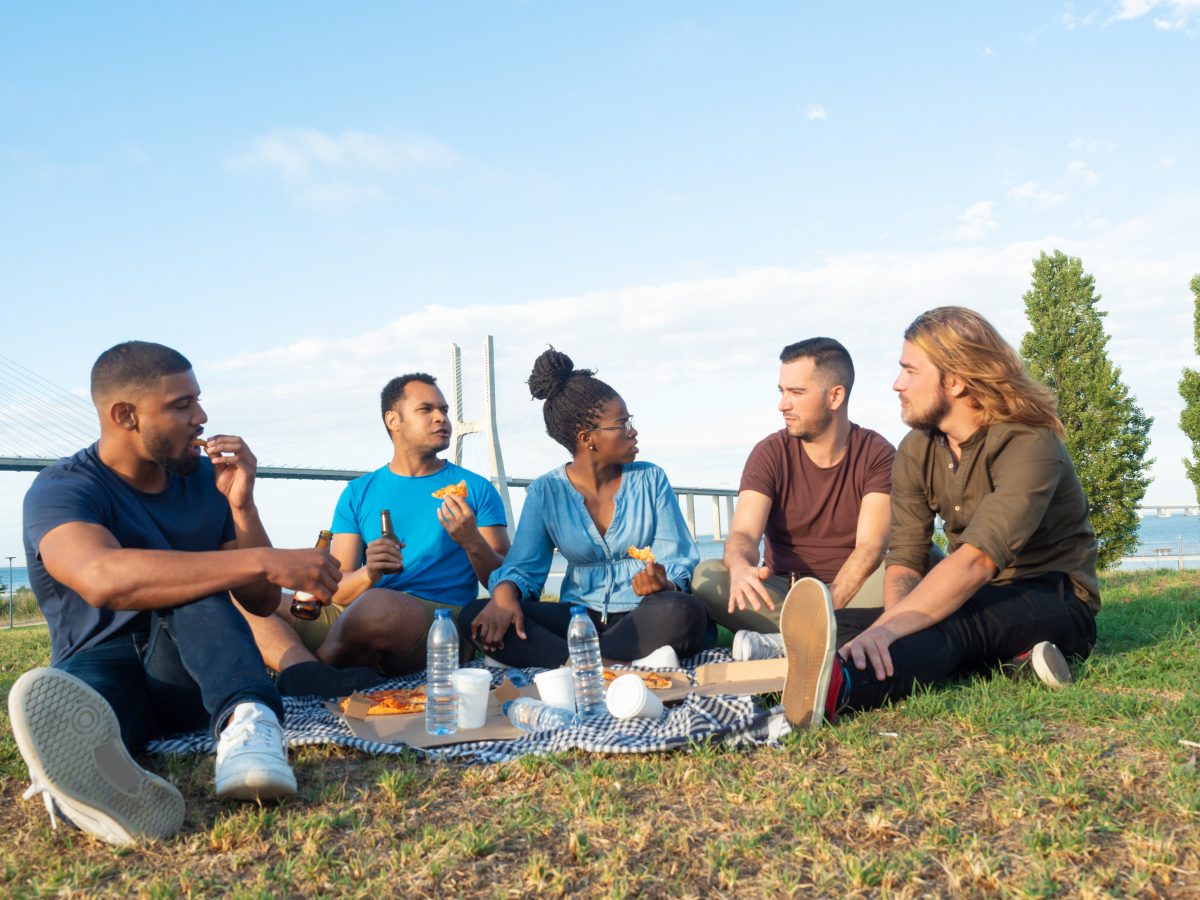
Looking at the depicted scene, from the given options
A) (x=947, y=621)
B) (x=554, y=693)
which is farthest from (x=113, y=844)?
(x=947, y=621)

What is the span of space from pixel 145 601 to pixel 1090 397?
720 inches

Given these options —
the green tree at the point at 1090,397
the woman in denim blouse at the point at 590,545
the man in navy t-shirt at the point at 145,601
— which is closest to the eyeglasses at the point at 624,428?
the woman in denim blouse at the point at 590,545

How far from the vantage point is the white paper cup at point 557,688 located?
3.03m

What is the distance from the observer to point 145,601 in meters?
2.40

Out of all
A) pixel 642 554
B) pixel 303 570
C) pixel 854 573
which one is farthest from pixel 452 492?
pixel 303 570

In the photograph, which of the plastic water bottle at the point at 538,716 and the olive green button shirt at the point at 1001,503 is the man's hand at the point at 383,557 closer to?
the plastic water bottle at the point at 538,716

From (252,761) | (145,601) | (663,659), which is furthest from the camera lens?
(663,659)

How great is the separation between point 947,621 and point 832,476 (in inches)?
51.1

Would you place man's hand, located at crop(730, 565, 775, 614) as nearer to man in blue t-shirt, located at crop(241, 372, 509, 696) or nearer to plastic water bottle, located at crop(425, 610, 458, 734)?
plastic water bottle, located at crop(425, 610, 458, 734)

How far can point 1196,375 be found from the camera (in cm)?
1633

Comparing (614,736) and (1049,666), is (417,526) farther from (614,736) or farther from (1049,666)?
(1049,666)

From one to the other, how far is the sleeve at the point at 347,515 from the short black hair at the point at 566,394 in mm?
974

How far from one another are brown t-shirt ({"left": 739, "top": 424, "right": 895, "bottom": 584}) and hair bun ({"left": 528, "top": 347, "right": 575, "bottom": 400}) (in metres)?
0.97

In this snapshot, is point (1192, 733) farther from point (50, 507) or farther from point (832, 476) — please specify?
point (50, 507)
